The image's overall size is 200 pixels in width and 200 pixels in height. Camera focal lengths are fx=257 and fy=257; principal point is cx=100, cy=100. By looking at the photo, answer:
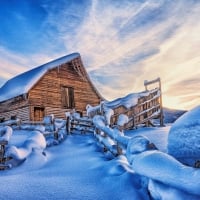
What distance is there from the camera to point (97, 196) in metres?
3.83

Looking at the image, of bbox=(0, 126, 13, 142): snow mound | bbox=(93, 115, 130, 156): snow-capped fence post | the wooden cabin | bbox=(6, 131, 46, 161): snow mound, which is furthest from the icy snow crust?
the wooden cabin

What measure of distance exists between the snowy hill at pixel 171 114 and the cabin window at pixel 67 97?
1515cm

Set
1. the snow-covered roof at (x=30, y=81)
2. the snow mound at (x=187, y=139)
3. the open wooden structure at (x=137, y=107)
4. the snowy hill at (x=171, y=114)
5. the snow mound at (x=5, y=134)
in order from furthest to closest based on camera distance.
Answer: the snowy hill at (x=171, y=114), the snow-covered roof at (x=30, y=81), the open wooden structure at (x=137, y=107), the snow mound at (x=5, y=134), the snow mound at (x=187, y=139)

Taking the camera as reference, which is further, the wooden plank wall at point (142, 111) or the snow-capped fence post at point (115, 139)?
the wooden plank wall at point (142, 111)

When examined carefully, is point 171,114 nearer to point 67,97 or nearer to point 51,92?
point 67,97

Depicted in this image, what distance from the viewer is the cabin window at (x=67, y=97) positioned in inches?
904

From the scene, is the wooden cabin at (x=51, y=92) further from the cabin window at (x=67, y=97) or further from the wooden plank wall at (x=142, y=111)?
the wooden plank wall at (x=142, y=111)

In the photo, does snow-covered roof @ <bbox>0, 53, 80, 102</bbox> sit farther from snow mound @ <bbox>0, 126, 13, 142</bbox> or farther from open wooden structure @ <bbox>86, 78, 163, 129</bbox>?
snow mound @ <bbox>0, 126, 13, 142</bbox>

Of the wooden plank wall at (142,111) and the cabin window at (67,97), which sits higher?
the cabin window at (67,97)

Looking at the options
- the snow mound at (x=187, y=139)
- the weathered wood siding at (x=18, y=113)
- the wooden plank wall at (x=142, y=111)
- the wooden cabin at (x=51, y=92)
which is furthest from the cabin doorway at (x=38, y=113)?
the snow mound at (x=187, y=139)

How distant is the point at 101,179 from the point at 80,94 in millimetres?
19832

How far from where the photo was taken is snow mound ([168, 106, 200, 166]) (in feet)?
11.1

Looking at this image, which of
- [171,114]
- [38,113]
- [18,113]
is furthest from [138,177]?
[171,114]

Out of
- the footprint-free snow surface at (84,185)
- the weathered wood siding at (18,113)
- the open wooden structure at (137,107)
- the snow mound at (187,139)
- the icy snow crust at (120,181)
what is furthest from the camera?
the weathered wood siding at (18,113)
